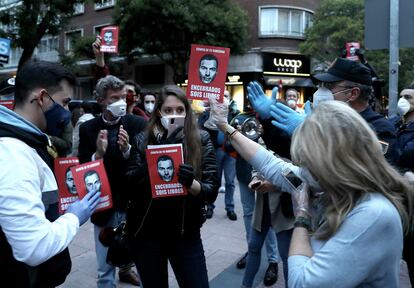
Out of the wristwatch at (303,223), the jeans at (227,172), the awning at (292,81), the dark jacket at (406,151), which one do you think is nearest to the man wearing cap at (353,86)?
the dark jacket at (406,151)

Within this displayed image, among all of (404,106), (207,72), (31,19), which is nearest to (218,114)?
(207,72)

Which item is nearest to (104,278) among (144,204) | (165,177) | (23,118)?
(144,204)

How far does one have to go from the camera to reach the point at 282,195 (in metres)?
→ 3.20

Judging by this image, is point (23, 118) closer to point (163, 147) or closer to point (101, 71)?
point (163, 147)

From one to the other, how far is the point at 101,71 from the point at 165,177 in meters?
2.08

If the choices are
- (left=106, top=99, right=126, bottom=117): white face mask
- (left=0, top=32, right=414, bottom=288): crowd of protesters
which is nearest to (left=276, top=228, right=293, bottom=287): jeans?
(left=0, top=32, right=414, bottom=288): crowd of protesters

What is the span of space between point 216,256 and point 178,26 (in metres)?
16.0

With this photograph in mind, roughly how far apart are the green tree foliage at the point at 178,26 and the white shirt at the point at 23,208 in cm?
1792

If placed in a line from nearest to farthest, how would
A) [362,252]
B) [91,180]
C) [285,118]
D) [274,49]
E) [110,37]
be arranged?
[362,252] < [91,180] < [285,118] < [110,37] < [274,49]

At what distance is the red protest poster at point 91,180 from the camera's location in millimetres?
2170

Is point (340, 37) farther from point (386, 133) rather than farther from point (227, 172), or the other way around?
point (386, 133)

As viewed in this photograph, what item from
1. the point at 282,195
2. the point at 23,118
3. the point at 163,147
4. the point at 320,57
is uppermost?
the point at 320,57

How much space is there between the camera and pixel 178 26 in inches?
741

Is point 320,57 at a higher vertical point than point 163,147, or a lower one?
higher
